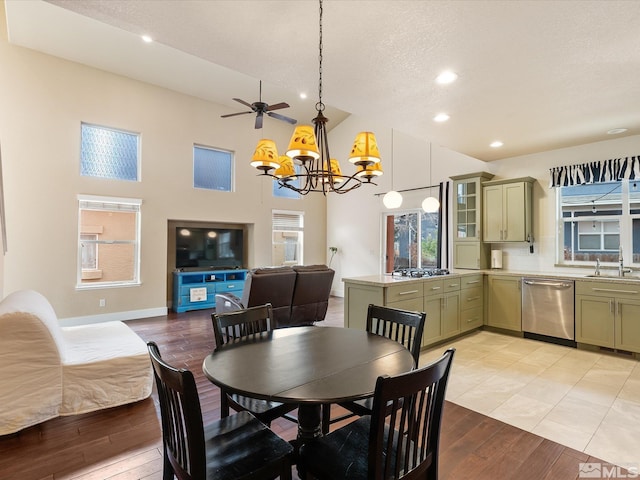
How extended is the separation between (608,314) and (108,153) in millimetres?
7861

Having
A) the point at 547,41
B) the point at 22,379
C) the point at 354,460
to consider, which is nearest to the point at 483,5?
the point at 547,41

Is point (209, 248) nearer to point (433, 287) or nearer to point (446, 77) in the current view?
point (433, 287)

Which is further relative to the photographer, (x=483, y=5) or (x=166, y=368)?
(x=483, y=5)

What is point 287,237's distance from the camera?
8375mm

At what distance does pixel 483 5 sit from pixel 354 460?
8.29 feet

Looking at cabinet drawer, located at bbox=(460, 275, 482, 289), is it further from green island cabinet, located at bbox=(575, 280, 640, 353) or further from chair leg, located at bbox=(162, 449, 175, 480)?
chair leg, located at bbox=(162, 449, 175, 480)

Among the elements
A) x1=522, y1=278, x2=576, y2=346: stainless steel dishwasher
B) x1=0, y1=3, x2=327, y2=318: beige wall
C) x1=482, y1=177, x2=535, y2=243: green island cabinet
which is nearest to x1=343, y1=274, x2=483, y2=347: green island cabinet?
x1=522, y1=278, x2=576, y2=346: stainless steel dishwasher

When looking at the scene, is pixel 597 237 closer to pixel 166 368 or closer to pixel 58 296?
pixel 166 368

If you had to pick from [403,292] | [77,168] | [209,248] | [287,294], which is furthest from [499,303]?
[77,168]

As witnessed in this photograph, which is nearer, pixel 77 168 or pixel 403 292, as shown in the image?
pixel 403 292

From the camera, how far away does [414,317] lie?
213 centimetres

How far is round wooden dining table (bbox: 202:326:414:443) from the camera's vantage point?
4.30 feet

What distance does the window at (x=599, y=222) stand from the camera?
14.2 ft

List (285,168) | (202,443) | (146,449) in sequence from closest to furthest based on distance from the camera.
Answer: (202,443) → (146,449) → (285,168)
